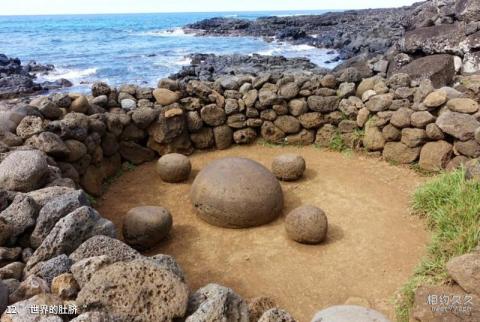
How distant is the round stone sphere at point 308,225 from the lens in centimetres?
536

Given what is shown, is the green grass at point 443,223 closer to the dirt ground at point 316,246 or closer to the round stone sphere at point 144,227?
the dirt ground at point 316,246

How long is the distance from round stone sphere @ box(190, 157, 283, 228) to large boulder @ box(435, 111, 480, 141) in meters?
3.21

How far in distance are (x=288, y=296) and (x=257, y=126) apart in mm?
4611

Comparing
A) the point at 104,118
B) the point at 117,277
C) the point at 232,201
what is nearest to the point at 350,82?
the point at 232,201

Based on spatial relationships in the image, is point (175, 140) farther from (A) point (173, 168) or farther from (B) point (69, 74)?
(B) point (69, 74)

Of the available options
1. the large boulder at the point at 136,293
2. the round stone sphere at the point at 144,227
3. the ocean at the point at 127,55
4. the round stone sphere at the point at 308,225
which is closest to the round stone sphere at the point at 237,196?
the round stone sphere at the point at 308,225

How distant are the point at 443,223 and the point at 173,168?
173 inches

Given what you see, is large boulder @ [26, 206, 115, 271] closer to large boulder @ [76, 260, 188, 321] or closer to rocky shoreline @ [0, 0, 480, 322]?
rocky shoreline @ [0, 0, 480, 322]

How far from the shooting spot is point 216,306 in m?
2.73

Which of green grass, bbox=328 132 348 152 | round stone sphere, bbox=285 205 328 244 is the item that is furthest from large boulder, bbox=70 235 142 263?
green grass, bbox=328 132 348 152

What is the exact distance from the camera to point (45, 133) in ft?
18.3

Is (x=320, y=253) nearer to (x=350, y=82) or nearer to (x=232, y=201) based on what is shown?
(x=232, y=201)

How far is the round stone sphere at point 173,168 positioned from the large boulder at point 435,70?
18.5ft

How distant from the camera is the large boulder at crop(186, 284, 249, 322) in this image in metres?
2.68
